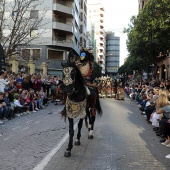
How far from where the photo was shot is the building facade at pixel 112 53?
6511 inches

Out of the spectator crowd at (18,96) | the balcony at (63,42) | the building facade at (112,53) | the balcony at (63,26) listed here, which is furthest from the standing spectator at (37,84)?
the building facade at (112,53)

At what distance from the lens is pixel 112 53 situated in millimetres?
166375

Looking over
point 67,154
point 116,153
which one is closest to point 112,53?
point 116,153

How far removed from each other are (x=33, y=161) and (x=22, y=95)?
32.1ft

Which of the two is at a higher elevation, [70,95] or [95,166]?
[70,95]

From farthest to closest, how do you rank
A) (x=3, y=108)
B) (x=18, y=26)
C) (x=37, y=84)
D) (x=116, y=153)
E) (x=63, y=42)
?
1. (x=63, y=42)
2. (x=18, y=26)
3. (x=37, y=84)
4. (x=3, y=108)
5. (x=116, y=153)

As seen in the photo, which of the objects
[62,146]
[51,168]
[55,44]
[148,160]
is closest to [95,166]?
[51,168]

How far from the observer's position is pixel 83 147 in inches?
295

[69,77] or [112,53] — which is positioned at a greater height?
[112,53]

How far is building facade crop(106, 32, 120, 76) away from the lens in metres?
165

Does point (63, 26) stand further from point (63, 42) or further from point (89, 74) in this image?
point (89, 74)

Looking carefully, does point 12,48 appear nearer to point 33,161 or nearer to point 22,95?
point 22,95

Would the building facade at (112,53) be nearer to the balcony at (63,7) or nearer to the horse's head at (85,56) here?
the balcony at (63,7)

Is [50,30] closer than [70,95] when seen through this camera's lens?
No
